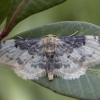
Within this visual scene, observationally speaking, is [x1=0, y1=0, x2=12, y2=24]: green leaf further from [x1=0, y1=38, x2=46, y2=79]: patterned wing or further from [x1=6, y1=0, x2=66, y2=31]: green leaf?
[x1=0, y1=38, x2=46, y2=79]: patterned wing

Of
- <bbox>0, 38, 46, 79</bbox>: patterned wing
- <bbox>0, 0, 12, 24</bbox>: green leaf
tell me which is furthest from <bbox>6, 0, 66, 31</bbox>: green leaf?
<bbox>0, 38, 46, 79</bbox>: patterned wing

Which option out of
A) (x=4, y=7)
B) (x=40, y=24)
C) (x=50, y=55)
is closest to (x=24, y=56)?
(x=50, y=55)

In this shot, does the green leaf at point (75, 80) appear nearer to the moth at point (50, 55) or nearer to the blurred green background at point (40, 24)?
the moth at point (50, 55)

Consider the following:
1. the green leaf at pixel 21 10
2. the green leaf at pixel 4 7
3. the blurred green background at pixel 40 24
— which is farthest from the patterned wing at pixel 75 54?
the blurred green background at pixel 40 24

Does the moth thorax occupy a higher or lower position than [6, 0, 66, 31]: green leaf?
lower

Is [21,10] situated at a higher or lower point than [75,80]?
higher

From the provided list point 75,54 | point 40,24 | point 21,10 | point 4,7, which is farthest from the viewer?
point 40,24

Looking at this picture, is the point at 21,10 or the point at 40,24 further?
Result: the point at 40,24

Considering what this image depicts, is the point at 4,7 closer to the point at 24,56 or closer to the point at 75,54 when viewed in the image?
the point at 24,56
